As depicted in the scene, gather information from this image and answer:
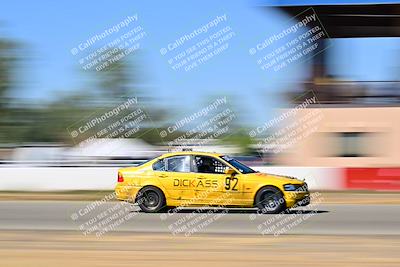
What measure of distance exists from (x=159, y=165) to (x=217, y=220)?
2.42 meters

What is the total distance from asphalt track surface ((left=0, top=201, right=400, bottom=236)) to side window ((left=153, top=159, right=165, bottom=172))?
96 cm

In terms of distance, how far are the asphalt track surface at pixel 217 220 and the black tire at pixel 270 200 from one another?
26cm

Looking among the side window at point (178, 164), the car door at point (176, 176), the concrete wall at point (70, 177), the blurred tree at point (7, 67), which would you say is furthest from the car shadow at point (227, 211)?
the blurred tree at point (7, 67)

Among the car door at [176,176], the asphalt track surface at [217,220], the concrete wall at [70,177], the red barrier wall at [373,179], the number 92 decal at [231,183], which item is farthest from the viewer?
the concrete wall at [70,177]

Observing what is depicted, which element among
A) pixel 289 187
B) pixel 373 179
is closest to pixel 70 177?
pixel 373 179

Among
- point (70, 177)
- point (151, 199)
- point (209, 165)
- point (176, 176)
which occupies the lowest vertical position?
point (151, 199)

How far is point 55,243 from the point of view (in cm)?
1155

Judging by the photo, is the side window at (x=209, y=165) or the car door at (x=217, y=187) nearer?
the car door at (x=217, y=187)

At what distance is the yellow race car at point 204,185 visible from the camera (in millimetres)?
16438

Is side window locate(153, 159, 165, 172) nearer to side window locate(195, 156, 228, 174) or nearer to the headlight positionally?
side window locate(195, 156, 228, 174)

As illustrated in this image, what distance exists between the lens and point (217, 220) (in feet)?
49.8

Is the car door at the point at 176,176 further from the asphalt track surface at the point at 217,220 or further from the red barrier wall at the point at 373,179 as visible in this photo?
the red barrier wall at the point at 373,179

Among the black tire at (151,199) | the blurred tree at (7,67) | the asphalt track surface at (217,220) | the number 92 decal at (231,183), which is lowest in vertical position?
the asphalt track surface at (217,220)

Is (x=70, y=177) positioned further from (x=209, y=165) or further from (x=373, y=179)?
(x=209, y=165)
